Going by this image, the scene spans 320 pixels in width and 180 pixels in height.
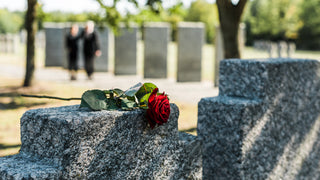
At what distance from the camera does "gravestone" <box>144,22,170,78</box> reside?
13148 mm

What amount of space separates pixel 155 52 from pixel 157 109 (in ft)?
36.8

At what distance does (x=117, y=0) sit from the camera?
25.1ft

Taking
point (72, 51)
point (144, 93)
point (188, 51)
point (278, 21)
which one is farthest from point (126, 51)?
point (278, 21)

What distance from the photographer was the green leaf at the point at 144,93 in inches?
86.4

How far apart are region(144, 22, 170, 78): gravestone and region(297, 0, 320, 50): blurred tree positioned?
5404cm

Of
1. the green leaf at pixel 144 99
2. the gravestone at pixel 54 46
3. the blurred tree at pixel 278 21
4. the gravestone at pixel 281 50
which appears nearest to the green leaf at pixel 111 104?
the green leaf at pixel 144 99

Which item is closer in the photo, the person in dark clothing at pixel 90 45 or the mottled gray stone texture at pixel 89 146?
the mottled gray stone texture at pixel 89 146

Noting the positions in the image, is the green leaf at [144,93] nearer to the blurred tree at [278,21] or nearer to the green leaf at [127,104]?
the green leaf at [127,104]

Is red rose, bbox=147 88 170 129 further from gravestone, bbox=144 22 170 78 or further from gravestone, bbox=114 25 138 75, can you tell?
gravestone, bbox=114 25 138 75

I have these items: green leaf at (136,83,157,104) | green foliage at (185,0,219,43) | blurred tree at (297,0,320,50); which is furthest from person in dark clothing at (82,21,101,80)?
green foliage at (185,0,219,43)

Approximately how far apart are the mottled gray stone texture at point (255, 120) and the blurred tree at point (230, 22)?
1.82 m

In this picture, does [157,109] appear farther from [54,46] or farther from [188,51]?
[54,46]

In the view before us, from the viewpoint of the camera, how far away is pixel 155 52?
1320 cm

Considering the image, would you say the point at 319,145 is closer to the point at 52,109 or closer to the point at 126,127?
the point at 126,127
